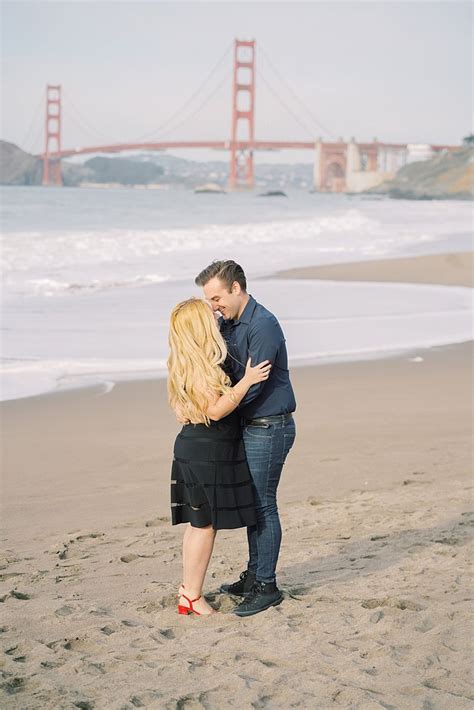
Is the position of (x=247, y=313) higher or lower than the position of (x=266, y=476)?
higher

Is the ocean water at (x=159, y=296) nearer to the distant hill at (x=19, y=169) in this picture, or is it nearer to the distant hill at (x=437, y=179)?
the distant hill at (x=19, y=169)

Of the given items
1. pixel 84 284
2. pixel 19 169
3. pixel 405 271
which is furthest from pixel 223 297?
pixel 19 169

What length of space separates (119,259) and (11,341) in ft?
35.7

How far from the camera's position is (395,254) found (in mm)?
20250

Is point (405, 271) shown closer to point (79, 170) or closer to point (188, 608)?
point (188, 608)

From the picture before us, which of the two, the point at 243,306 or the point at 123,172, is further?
the point at 123,172

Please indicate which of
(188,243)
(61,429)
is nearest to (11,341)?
(61,429)

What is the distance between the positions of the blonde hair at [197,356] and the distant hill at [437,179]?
81.8 m

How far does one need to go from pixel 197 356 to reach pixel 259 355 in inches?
7.0

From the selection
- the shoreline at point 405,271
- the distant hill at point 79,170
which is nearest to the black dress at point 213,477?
the shoreline at point 405,271

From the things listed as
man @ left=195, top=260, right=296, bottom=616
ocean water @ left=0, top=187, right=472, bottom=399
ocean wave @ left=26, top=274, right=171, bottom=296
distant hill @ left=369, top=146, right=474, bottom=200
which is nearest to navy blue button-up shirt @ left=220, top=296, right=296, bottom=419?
man @ left=195, top=260, right=296, bottom=616

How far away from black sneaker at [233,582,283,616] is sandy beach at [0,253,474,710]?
29 millimetres

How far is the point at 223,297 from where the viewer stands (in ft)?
9.20

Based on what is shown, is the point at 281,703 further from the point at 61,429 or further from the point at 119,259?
the point at 119,259
